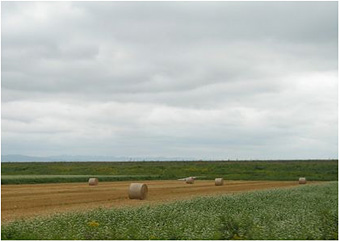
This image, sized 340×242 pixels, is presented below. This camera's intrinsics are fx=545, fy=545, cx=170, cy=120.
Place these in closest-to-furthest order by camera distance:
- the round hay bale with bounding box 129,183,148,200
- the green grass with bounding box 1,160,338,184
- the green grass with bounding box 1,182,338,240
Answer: the green grass with bounding box 1,182,338,240 < the round hay bale with bounding box 129,183,148,200 < the green grass with bounding box 1,160,338,184

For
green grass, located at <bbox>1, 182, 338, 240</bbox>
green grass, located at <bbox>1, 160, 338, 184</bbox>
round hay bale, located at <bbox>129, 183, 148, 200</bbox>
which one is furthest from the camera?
green grass, located at <bbox>1, 160, 338, 184</bbox>

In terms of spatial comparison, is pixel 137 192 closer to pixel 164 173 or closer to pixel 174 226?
pixel 174 226

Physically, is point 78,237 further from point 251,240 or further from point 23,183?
point 23,183

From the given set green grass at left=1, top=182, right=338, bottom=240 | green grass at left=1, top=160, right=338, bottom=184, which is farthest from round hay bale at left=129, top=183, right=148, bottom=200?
Answer: green grass at left=1, top=160, right=338, bottom=184

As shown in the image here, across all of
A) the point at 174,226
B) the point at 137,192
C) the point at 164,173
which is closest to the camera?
the point at 174,226

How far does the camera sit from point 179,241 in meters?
14.3

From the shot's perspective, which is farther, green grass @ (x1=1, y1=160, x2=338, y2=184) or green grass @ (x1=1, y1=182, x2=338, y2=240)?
green grass @ (x1=1, y1=160, x2=338, y2=184)

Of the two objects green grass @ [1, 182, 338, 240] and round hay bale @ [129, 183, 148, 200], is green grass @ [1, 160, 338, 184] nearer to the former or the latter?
round hay bale @ [129, 183, 148, 200]

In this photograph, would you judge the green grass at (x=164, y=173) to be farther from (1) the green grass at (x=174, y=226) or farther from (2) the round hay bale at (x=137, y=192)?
(1) the green grass at (x=174, y=226)

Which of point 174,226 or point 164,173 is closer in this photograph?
point 174,226

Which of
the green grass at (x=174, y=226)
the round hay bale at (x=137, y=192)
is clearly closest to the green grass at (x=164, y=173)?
the round hay bale at (x=137, y=192)

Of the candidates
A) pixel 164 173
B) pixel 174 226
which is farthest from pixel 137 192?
pixel 164 173

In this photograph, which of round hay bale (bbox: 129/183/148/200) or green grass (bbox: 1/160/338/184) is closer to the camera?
round hay bale (bbox: 129/183/148/200)

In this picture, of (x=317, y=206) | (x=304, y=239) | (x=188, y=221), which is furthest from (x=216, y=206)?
(x=304, y=239)
